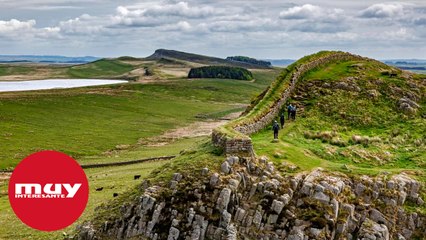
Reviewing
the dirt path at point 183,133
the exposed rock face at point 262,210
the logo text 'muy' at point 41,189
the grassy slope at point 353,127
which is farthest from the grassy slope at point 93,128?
the grassy slope at point 353,127

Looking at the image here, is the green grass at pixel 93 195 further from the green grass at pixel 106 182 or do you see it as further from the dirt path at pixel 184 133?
the dirt path at pixel 184 133

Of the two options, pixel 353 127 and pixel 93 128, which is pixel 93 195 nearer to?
pixel 353 127

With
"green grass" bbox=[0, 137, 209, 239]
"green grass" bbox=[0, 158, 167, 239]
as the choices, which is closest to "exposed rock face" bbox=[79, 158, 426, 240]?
"green grass" bbox=[0, 137, 209, 239]

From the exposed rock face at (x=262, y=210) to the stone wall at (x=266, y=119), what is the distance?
3.72 ft

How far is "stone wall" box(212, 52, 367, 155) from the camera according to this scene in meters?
36.5

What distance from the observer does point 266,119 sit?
50.5 meters

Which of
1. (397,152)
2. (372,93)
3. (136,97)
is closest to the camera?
(397,152)

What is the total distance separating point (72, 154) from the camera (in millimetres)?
96688

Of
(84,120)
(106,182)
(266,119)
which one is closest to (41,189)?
(266,119)

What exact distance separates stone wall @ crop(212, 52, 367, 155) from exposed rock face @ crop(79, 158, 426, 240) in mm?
1132

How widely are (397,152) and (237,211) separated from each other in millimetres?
18989

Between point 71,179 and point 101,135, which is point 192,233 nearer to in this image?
point 71,179

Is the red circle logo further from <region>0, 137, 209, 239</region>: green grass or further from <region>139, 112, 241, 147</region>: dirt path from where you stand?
<region>139, 112, 241, 147</region>: dirt path

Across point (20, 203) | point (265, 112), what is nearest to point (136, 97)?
point (265, 112)
